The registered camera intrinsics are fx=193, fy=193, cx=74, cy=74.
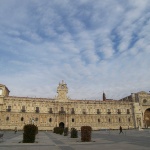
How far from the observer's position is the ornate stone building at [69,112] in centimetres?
5634

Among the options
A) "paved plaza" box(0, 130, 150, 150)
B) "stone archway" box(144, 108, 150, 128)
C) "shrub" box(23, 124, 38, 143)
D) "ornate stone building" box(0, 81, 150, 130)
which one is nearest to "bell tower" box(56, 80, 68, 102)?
"ornate stone building" box(0, 81, 150, 130)

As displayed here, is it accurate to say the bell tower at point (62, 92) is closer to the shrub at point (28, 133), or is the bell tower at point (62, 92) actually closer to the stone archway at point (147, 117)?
the stone archway at point (147, 117)

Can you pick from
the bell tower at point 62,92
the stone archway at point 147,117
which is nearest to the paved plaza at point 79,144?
the bell tower at point 62,92

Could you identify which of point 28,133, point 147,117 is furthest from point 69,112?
point 28,133

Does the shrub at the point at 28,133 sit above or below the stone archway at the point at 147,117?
below

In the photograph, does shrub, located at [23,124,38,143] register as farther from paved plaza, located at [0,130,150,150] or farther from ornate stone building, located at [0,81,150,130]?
ornate stone building, located at [0,81,150,130]

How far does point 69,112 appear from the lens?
6172 centimetres

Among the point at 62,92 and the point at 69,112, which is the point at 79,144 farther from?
the point at 62,92

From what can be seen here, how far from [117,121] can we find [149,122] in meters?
12.6

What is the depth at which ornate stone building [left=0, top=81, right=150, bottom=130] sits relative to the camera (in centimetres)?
5634

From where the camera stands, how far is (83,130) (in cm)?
1781

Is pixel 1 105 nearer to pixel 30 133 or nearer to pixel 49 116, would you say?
pixel 49 116

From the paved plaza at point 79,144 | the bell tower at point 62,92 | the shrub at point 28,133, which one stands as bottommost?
the paved plaza at point 79,144

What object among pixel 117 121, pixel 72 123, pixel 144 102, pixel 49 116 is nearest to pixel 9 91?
pixel 49 116
